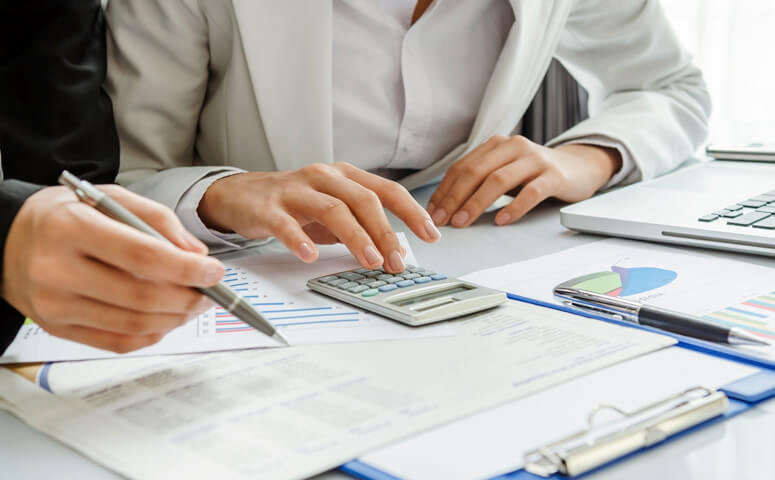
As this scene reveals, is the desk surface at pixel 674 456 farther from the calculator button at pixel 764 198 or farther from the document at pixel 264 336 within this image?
the calculator button at pixel 764 198

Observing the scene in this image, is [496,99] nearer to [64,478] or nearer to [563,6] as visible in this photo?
[563,6]

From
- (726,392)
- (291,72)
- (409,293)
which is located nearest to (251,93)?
(291,72)

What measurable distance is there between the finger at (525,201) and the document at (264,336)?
285 mm

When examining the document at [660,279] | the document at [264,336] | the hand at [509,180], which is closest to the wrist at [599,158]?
the hand at [509,180]

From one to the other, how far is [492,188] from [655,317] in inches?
14.5

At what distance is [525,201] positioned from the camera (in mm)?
842

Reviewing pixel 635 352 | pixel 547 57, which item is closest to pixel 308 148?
pixel 547 57

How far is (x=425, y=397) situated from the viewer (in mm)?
409

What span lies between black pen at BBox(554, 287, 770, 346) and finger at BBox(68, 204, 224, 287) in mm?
268

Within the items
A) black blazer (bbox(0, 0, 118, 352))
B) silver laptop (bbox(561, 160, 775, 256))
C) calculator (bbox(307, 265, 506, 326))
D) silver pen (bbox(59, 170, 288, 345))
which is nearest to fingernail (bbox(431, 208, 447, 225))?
silver laptop (bbox(561, 160, 775, 256))

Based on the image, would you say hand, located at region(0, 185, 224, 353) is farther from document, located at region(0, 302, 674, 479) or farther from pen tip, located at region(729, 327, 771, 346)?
pen tip, located at region(729, 327, 771, 346)

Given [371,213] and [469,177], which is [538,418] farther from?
[469,177]

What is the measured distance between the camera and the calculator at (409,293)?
1.74 feet

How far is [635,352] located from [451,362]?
0.11 meters
